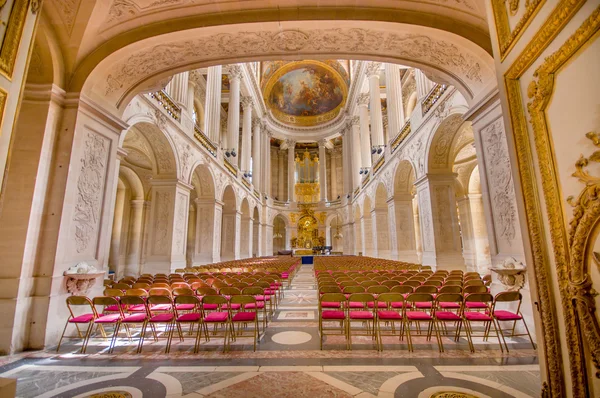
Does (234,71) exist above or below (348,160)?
above

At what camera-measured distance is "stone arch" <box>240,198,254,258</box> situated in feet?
60.6

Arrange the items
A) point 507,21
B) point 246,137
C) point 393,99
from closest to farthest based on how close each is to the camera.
Answer: point 507,21, point 393,99, point 246,137

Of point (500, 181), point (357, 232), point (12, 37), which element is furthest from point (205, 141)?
point (357, 232)

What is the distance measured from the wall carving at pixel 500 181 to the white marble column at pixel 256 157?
1896 centimetres

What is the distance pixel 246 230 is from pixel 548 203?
60.3 feet

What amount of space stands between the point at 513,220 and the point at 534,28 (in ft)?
12.0

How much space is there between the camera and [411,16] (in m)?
4.75

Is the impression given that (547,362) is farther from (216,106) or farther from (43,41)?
(216,106)

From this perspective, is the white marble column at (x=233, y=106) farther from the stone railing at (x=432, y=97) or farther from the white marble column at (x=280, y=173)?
the white marble column at (x=280, y=173)

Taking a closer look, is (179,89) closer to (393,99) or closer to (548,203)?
(393,99)

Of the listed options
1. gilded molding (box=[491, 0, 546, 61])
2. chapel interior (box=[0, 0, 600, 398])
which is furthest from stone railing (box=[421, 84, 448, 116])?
gilded molding (box=[491, 0, 546, 61])

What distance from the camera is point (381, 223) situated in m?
15.8

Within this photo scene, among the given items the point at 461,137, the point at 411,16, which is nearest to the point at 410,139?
the point at 461,137

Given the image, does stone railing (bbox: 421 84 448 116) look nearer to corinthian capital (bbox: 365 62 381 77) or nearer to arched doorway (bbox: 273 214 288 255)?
corinthian capital (bbox: 365 62 381 77)
